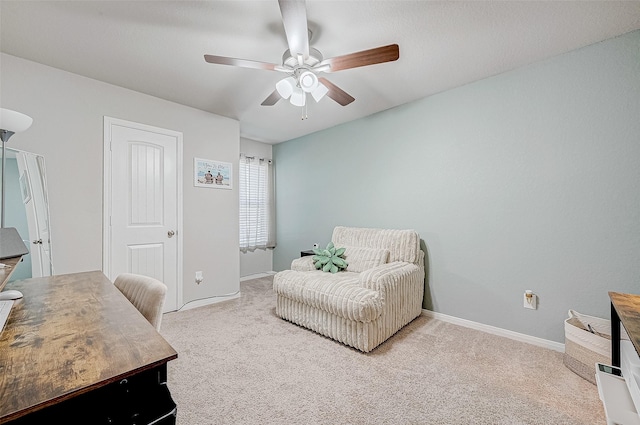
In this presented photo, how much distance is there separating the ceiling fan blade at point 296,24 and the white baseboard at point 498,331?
2774 millimetres

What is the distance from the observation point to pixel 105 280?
166 cm

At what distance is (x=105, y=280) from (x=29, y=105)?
1828 millimetres

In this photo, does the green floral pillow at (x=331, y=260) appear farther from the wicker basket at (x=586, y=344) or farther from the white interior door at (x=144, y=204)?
the wicker basket at (x=586, y=344)

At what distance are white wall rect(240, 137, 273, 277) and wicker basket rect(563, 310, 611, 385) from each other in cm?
407

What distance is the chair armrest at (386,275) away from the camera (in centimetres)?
224

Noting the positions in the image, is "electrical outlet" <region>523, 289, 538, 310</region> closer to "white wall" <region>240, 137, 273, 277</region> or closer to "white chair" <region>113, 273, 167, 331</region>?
"white chair" <region>113, 273, 167, 331</region>

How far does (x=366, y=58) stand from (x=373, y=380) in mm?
2123

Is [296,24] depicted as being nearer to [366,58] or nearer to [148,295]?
[366,58]

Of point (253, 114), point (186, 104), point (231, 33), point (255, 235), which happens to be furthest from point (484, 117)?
point (255, 235)

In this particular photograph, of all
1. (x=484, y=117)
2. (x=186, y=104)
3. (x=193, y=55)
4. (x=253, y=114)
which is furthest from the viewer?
(x=253, y=114)

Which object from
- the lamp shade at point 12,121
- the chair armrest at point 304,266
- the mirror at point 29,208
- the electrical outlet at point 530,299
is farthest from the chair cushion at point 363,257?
the lamp shade at point 12,121

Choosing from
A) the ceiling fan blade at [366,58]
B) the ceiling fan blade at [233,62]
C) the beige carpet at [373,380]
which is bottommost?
the beige carpet at [373,380]

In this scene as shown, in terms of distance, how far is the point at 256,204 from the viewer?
15.6ft

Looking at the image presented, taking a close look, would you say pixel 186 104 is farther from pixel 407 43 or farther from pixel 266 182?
pixel 407 43
